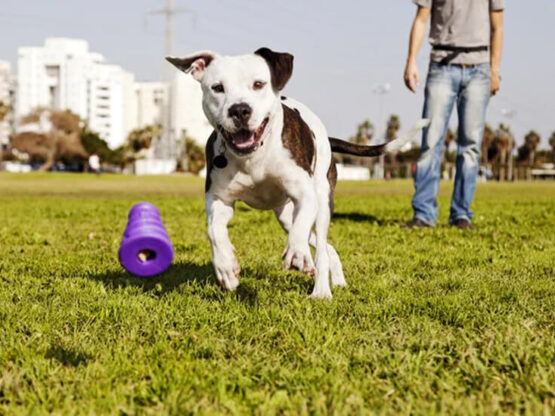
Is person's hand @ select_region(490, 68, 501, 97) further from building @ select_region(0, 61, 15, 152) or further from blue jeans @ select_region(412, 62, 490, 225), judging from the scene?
building @ select_region(0, 61, 15, 152)

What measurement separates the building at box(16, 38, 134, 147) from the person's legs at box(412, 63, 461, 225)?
188229 millimetres

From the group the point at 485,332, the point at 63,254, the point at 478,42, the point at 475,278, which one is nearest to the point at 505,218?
the point at 478,42

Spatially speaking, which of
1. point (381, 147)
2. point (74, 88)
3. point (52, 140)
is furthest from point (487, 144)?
point (381, 147)

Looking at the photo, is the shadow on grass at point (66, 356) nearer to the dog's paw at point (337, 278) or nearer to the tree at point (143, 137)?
the dog's paw at point (337, 278)

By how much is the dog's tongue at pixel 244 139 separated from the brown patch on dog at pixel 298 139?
0.98ft

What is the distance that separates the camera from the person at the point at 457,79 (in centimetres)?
934

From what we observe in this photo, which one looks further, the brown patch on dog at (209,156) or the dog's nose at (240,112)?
the brown patch on dog at (209,156)

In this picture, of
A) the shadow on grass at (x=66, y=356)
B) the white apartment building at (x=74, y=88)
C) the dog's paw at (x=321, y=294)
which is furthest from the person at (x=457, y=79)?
the white apartment building at (x=74, y=88)

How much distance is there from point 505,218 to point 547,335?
8476mm

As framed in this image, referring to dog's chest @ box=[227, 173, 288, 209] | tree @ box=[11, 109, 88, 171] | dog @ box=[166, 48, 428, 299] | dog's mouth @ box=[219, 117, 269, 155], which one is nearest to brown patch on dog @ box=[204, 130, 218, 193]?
dog @ box=[166, 48, 428, 299]

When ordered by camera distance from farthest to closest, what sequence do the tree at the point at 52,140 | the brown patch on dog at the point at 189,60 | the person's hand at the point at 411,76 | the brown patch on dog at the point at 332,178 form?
the tree at the point at 52,140
the person's hand at the point at 411,76
the brown patch on dog at the point at 332,178
the brown patch on dog at the point at 189,60

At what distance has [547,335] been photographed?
3.38m

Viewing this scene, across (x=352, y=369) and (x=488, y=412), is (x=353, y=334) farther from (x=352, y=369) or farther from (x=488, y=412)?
(x=488, y=412)

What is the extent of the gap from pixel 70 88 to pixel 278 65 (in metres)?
198
